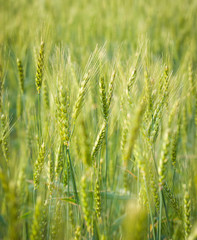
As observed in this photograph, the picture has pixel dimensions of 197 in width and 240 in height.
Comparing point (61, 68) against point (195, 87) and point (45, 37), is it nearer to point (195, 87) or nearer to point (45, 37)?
point (45, 37)

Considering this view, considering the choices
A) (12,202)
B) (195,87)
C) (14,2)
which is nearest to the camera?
(12,202)

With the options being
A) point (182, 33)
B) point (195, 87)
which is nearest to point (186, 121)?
point (195, 87)

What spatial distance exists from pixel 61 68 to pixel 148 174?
510 millimetres

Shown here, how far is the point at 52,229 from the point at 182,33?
2530 millimetres

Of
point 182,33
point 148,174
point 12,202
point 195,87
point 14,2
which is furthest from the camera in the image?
point 14,2

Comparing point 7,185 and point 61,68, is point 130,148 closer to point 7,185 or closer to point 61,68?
point 7,185

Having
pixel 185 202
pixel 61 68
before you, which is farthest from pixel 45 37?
pixel 185 202

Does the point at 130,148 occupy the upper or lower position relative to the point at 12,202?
upper

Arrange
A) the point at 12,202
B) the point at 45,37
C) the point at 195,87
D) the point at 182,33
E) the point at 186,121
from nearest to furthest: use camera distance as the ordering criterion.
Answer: the point at 12,202, the point at 45,37, the point at 195,87, the point at 186,121, the point at 182,33

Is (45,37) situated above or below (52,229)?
above

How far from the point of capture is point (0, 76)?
1.02 meters

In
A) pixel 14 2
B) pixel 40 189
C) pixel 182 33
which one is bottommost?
pixel 40 189

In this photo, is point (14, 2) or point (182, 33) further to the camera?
point (14, 2)

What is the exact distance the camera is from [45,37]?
3.21 ft
